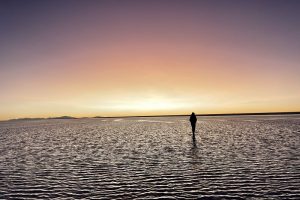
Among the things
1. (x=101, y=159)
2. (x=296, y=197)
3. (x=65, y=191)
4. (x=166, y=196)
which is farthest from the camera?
(x=101, y=159)

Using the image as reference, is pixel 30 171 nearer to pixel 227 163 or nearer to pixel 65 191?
pixel 65 191

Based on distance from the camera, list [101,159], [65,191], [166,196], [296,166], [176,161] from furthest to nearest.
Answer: [101,159], [176,161], [296,166], [65,191], [166,196]

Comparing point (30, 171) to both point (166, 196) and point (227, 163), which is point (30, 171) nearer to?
point (166, 196)

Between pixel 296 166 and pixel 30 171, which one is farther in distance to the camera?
pixel 30 171

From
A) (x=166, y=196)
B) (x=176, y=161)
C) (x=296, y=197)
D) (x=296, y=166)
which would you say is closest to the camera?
(x=296, y=197)

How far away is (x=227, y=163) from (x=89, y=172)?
31.8ft

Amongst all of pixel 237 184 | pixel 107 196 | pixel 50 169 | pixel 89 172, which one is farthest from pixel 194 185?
pixel 50 169

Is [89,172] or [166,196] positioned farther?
[89,172]

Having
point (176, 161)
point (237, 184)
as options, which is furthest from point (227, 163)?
point (237, 184)

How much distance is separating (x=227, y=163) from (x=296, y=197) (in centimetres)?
907

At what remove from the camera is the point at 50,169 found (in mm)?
22391

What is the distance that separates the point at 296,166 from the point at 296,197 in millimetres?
7507

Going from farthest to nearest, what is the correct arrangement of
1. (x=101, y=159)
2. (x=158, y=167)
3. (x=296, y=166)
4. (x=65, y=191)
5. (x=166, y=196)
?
(x=101, y=159)
(x=158, y=167)
(x=296, y=166)
(x=65, y=191)
(x=166, y=196)

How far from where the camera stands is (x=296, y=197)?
1334cm
